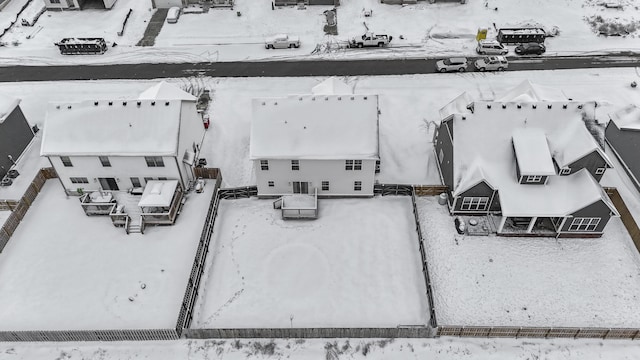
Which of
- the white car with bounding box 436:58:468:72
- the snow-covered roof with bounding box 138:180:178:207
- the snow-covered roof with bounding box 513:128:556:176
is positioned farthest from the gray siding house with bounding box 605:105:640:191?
the snow-covered roof with bounding box 138:180:178:207

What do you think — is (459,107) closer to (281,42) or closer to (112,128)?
(281,42)

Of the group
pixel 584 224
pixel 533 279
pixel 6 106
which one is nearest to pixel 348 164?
pixel 533 279

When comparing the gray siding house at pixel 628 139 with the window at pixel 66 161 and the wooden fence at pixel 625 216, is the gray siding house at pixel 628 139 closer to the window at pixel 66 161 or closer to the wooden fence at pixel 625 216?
the wooden fence at pixel 625 216

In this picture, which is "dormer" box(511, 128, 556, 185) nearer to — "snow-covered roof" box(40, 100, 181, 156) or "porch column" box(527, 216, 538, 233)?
"porch column" box(527, 216, 538, 233)

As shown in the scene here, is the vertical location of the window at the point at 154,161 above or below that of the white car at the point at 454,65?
above

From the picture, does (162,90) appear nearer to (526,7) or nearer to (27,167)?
(27,167)

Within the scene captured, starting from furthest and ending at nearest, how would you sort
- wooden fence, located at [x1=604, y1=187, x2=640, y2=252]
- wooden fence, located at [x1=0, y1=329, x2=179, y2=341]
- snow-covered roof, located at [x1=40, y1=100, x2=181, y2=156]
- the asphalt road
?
the asphalt road → snow-covered roof, located at [x1=40, y1=100, x2=181, y2=156] → wooden fence, located at [x1=604, y1=187, x2=640, y2=252] → wooden fence, located at [x1=0, y1=329, x2=179, y2=341]

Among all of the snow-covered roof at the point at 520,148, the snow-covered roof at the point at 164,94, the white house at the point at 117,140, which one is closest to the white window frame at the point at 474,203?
the snow-covered roof at the point at 520,148
